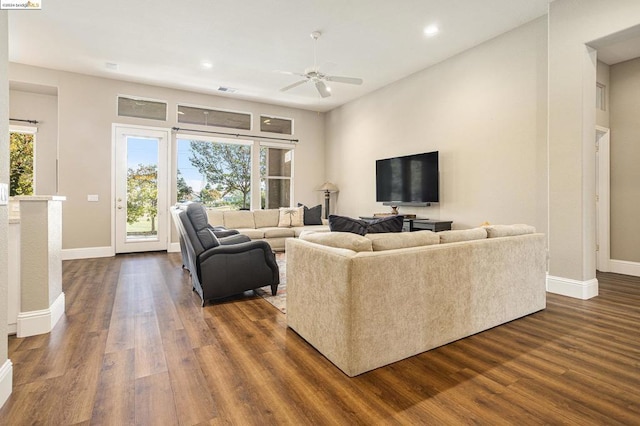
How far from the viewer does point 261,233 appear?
19.7ft

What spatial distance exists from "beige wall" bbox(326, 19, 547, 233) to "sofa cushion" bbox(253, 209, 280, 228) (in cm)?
213

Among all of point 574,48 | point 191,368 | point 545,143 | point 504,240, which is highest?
point 574,48

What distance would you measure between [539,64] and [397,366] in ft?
13.3

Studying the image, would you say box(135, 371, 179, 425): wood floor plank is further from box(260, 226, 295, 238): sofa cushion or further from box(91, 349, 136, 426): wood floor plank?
box(260, 226, 295, 238): sofa cushion

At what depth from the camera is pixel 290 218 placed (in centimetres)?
663

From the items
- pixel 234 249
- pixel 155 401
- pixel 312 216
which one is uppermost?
pixel 312 216

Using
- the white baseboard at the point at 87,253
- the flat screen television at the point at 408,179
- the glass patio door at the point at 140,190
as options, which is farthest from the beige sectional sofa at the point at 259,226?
the white baseboard at the point at 87,253

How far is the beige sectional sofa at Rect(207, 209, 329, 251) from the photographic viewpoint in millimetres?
6125

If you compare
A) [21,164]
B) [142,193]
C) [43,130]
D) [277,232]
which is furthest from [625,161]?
[21,164]

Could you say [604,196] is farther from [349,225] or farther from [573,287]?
[349,225]

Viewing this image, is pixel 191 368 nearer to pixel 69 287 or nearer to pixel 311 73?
pixel 69 287

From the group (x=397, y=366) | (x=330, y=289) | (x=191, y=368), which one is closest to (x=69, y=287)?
(x=191, y=368)

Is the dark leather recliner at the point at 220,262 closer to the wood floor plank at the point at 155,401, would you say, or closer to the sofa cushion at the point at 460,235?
the wood floor plank at the point at 155,401

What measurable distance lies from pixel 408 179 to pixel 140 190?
520cm
